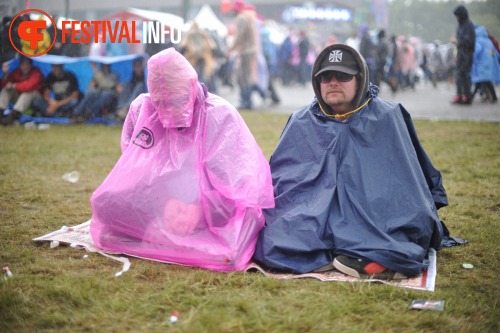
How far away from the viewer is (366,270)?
Result: 10.9 ft

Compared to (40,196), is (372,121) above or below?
above

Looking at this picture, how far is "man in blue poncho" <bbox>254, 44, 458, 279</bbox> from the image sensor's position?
11.2ft

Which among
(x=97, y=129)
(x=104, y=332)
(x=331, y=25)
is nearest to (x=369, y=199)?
(x=104, y=332)

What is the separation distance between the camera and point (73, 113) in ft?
33.2

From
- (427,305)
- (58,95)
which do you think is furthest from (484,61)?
(427,305)

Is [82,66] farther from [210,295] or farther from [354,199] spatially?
[210,295]

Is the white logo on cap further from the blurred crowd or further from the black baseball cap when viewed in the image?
the blurred crowd

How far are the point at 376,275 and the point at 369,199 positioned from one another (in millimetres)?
464

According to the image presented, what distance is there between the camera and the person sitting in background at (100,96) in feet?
32.4

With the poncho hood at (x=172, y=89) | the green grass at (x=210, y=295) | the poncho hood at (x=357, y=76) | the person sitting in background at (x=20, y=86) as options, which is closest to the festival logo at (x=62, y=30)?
the person sitting in background at (x=20, y=86)

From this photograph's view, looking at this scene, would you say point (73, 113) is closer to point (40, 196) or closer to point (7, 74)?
point (7, 74)

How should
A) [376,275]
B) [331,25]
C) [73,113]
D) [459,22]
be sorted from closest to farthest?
[376,275] < [73,113] < [459,22] < [331,25]

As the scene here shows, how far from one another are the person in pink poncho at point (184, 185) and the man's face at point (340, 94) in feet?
1.93

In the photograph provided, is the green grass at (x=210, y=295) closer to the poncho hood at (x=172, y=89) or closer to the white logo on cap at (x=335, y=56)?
the poncho hood at (x=172, y=89)
